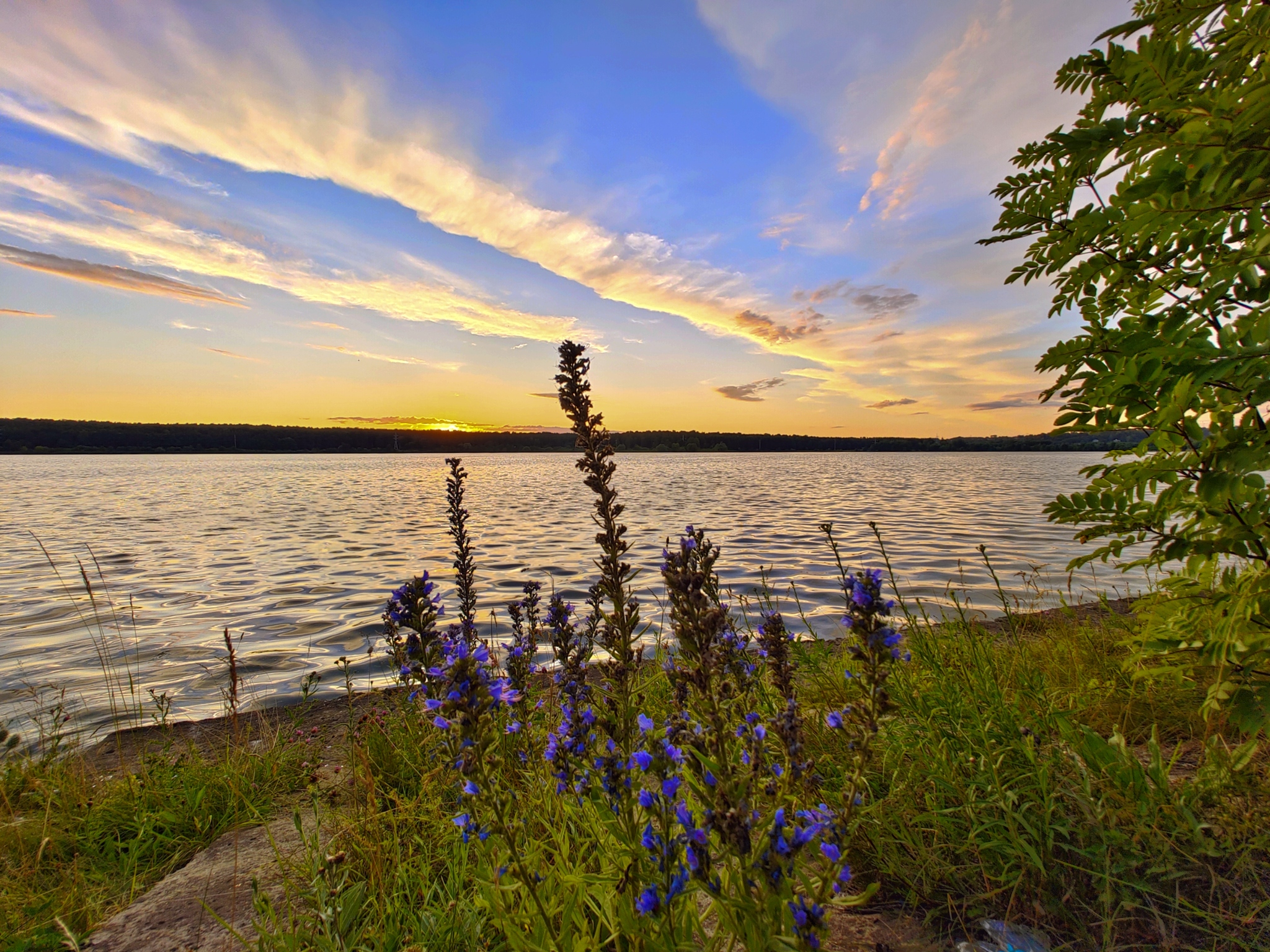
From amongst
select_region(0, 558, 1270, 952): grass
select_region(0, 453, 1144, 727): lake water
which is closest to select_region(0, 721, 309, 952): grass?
select_region(0, 558, 1270, 952): grass

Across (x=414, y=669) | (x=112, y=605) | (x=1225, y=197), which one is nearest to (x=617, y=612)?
(x=414, y=669)

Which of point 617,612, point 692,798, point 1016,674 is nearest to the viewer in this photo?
point 617,612

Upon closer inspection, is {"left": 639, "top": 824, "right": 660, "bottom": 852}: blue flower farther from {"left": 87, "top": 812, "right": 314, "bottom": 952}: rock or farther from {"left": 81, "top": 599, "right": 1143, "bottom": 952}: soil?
{"left": 87, "top": 812, "right": 314, "bottom": 952}: rock

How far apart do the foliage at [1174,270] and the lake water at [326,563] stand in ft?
19.5

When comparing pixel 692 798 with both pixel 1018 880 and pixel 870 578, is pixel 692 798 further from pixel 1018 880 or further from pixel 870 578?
pixel 870 578

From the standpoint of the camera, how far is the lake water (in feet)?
26.7

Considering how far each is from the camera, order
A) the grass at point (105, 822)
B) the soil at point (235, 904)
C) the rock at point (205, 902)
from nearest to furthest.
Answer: the soil at point (235, 904) < the rock at point (205, 902) < the grass at point (105, 822)

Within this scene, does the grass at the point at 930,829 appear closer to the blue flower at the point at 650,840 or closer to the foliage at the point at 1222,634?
the foliage at the point at 1222,634

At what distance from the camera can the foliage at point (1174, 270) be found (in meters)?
2.05

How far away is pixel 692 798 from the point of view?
2936mm

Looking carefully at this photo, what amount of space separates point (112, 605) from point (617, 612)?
12.9m

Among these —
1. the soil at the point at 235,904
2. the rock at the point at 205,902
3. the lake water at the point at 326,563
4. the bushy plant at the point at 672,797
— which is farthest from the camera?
the lake water at the point at 326,563

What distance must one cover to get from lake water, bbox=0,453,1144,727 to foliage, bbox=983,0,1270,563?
595 centimetres

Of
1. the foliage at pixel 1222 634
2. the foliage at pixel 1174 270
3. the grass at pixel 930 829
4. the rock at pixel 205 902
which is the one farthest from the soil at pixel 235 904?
the foliage at pixel 1174 270
